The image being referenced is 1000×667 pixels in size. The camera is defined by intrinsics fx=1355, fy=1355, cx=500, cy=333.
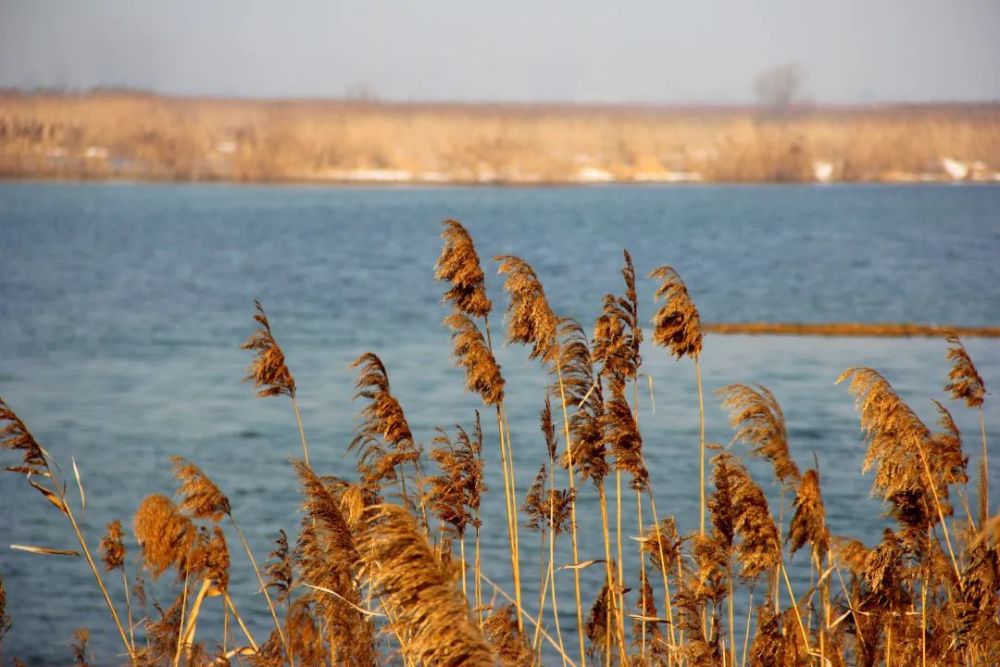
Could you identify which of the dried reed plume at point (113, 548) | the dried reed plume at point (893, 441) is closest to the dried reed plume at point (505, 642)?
the dried reed plume at point (893, 441)

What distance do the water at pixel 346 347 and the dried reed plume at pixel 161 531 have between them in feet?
17.8

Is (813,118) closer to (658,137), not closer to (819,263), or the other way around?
(658,137)

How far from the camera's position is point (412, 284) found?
54.0m

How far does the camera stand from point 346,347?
32156mm

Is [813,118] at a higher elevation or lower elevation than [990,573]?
higher

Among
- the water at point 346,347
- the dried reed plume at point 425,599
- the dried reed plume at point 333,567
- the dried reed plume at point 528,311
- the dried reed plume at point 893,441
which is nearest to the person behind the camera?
the dried reed plume at point 425,599

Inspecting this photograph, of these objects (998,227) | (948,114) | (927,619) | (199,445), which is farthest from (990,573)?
(948,114)

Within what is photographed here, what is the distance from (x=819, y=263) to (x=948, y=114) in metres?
67.8

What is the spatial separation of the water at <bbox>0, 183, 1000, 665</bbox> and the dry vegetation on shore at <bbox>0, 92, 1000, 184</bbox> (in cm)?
3860

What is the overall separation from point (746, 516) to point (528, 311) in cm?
96

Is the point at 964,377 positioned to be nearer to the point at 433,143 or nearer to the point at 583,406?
the point at 583,406

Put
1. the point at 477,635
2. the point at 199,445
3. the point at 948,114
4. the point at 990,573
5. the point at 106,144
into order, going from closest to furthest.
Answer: the point at 477,635, the point at 990,573, the point at 199,445, the point at 948,114, the point at 106,144

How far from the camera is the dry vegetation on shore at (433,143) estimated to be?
14238 centimetres

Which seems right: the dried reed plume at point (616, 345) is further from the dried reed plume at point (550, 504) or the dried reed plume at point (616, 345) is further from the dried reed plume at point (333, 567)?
the dried reed plume at point (333, 567)
